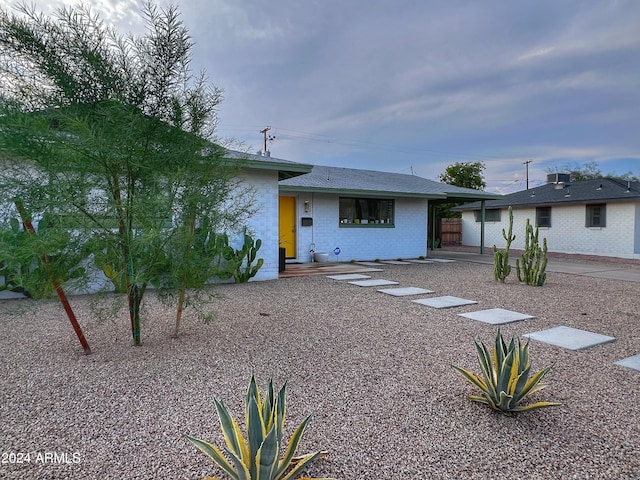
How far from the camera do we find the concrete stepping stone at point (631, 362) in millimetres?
3386

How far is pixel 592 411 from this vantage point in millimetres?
2555

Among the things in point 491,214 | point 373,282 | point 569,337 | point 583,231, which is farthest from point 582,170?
point 569,337

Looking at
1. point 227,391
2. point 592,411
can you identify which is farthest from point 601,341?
point 227,391

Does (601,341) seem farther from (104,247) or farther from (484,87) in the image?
(484,87)

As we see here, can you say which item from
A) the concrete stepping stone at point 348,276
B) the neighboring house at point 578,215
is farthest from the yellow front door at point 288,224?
the neighboring house at point 578,215

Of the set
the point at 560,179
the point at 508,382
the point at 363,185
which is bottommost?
the point at 508,382

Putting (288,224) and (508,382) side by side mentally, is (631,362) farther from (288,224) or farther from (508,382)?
(288,224)

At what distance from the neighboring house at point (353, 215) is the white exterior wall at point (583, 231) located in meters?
5.31

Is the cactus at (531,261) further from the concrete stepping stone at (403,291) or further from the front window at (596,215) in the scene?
the front window at (596,215)

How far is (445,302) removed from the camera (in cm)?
618

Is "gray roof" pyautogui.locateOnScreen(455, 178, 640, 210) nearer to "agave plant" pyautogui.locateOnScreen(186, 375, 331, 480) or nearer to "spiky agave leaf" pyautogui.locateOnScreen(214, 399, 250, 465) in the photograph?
"agave plant" pyautogui.locateOnScreen(186, 375, 331, 480)

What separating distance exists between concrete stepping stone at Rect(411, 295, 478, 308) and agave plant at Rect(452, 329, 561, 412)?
Answer: 328 centimetres

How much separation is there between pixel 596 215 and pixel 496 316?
558 inches

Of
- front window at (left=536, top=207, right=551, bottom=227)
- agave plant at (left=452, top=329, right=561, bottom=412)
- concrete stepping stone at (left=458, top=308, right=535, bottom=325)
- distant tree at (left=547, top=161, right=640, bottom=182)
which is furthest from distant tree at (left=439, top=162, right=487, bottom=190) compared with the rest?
agave plant at (left=452, top=329, right=561, bottom=412)
